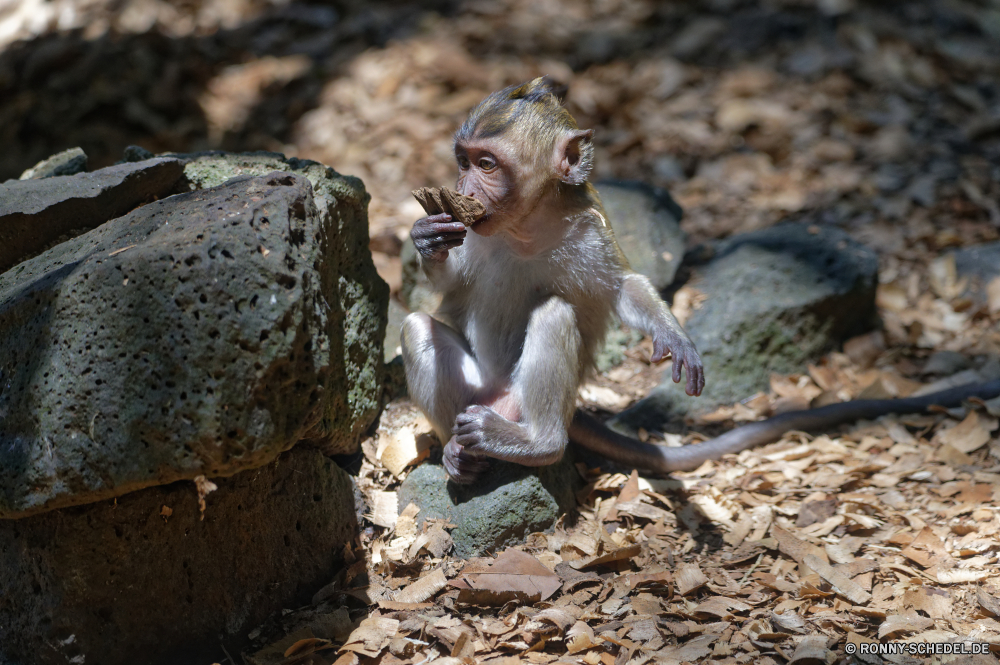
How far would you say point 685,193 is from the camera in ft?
23.5

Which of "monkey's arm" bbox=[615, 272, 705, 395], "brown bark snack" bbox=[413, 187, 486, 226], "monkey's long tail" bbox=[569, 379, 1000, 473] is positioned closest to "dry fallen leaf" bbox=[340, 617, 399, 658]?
"monkey's long tail" bbox=[569, 379, 1000, 473]

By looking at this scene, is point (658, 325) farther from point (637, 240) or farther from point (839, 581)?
point (637, 240)

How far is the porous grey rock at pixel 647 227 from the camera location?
556cm

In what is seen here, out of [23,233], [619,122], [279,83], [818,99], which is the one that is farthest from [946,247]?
[279,83]

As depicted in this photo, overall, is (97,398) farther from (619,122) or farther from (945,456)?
(619,122)

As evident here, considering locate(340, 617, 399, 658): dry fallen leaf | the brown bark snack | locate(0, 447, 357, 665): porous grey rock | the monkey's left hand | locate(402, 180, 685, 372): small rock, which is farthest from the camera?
locate(402, 180, 685, 372): small rock

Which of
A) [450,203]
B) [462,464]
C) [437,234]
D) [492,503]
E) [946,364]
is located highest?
[450,203]

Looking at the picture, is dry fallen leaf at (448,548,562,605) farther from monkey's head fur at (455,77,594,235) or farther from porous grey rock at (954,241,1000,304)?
porous grey rock at (954,241,1000,304)

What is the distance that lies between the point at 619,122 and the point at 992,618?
592 cm

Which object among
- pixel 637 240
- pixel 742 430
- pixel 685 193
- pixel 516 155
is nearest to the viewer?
pixel 516 155

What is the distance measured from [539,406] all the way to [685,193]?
4.13 meters

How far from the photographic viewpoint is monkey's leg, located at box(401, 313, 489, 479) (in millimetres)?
3828

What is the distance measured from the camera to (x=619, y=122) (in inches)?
317

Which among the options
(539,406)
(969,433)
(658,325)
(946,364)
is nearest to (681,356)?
(658,325)
